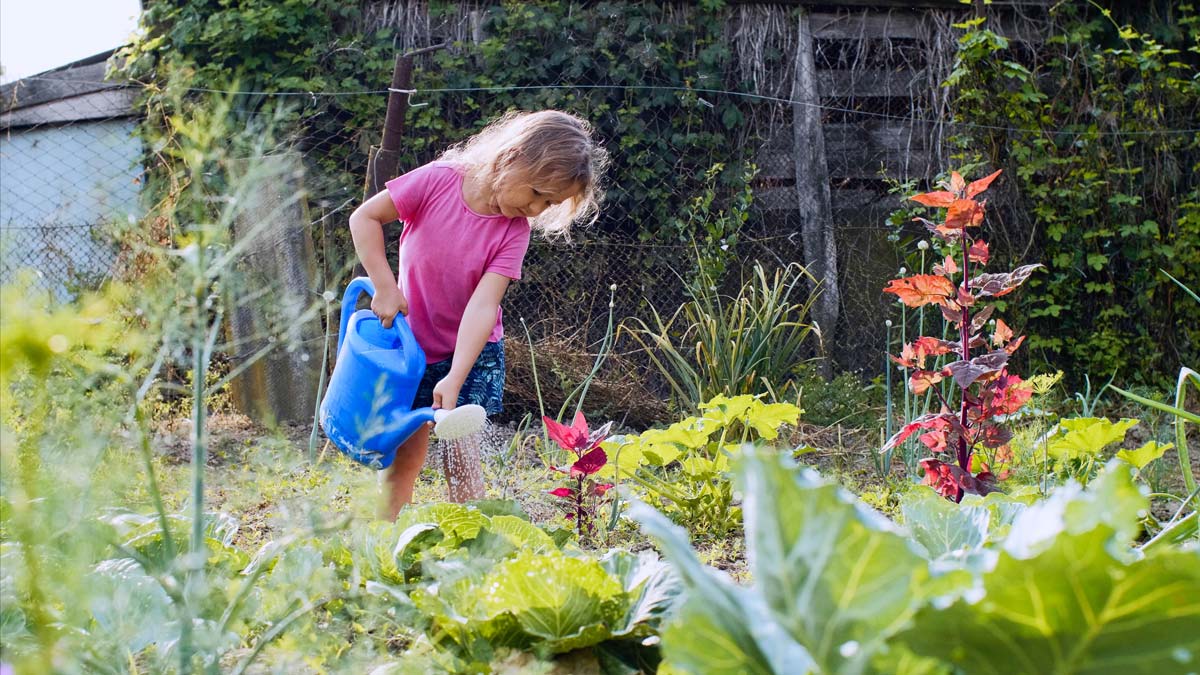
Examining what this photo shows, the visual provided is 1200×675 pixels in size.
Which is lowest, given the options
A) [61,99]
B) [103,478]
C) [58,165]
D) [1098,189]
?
[1098,189]

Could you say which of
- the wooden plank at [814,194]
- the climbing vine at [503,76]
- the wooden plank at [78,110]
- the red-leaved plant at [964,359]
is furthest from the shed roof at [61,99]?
the red-leaved plant at [964,359]

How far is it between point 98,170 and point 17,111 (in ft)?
2.58

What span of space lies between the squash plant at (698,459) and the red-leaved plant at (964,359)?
29 cm

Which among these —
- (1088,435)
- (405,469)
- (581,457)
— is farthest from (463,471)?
(1088,435)

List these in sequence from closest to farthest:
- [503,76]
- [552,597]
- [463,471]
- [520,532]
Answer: [552,597]
[520,532]
[463,471]
[503,76]

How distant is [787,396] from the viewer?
4.40 m

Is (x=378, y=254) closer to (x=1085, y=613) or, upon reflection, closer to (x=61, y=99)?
(x=1085, y=613)

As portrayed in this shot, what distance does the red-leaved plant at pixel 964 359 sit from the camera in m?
1.92

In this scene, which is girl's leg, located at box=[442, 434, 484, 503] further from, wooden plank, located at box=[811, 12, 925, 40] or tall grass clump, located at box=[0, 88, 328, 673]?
wooden plank, located at box=[811, 12, 925, 40]

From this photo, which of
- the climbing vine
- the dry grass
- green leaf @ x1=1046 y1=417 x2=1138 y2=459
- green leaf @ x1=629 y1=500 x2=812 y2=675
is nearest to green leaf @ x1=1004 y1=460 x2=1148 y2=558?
green leaf @ x1=629 y1=500 x2=812 y2=675

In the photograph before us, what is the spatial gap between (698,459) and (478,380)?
730 millimetres

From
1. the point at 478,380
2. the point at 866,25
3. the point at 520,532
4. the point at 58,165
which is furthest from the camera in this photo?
the point at 866,25

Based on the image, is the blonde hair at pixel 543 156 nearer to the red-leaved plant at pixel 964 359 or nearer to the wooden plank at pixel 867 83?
the red-leaved plant at pixel 964 359

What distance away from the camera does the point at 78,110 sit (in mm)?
5375
